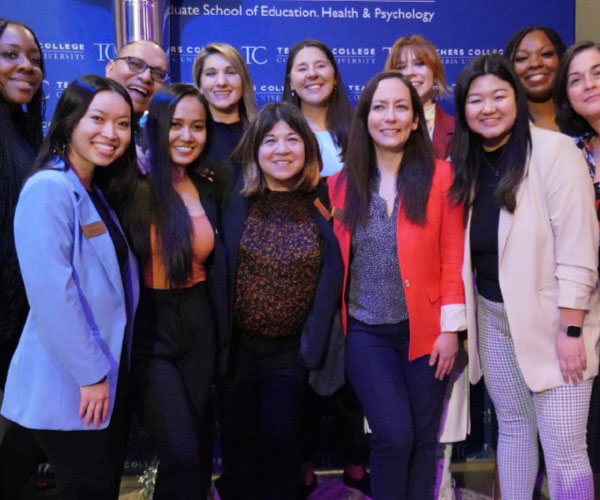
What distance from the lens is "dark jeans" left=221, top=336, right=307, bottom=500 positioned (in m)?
2.64

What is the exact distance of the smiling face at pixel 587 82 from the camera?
2.59 meters

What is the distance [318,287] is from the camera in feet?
8.41

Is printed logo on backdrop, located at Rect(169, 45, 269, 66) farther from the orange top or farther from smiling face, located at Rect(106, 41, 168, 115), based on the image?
the orange top

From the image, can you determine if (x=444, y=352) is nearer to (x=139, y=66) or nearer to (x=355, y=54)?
(x=139, y=66)

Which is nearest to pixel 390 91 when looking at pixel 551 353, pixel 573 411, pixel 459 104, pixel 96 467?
pixel 459 104

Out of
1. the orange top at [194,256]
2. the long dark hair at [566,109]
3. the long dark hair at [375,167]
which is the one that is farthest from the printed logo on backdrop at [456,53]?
the orange top at [194,256]

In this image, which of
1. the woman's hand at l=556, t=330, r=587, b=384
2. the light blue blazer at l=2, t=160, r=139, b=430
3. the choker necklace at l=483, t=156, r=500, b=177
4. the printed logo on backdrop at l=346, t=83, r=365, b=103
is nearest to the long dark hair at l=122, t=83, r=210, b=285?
the light blue blazer at l=2, t=160, r=139, b=430

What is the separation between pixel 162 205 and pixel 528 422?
1.64 m

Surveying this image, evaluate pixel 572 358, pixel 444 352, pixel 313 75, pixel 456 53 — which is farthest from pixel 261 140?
pixel 456 53

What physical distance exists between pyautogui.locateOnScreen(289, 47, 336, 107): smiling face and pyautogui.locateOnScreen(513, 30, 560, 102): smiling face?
1.02m

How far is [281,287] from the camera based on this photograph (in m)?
2.55

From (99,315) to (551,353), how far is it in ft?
5.27

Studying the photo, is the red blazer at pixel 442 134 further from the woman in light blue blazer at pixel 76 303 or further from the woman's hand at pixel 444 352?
the woman in light blue blazer at pixel 76 303

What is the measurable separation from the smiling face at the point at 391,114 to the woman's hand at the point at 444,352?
0.79 m
